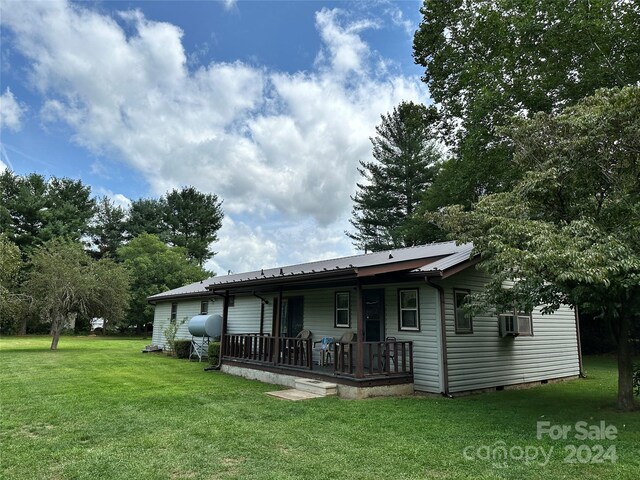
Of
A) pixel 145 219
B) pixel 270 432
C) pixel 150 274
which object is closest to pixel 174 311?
pixel 150 274

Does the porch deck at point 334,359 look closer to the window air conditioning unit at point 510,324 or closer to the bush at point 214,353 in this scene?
the bush at point 214,353

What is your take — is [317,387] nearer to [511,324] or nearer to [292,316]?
[292,316]

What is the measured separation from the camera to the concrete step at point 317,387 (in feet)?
26.6

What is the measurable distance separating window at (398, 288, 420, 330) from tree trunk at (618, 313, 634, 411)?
11.3ft

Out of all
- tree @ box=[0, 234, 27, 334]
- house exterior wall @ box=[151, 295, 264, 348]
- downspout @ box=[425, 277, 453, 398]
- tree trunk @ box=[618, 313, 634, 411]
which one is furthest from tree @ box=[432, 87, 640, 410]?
tree @ box=[0, 234, 27, 334]

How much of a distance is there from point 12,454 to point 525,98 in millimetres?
15124

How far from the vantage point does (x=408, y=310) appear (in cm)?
898

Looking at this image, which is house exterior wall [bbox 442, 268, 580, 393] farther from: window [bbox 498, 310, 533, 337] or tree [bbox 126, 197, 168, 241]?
tree [bbox 126, 197, 168, 241]

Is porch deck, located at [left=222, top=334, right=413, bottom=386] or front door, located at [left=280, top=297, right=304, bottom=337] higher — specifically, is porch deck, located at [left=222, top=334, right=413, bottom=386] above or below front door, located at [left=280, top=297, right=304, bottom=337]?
below

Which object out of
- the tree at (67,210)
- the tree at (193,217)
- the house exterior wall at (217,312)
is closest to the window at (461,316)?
the house exterior wall at (217,312)

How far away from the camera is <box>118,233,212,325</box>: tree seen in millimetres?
29484

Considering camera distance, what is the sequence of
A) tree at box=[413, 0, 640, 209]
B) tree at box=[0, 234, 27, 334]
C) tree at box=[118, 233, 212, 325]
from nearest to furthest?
1. tree at box=[413, 0, 640, 209]
2. tree at box=[0, 234, 27, 334]
3. tree at box=[118, 233, 212, 325]

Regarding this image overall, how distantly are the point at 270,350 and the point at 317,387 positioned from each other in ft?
8.44

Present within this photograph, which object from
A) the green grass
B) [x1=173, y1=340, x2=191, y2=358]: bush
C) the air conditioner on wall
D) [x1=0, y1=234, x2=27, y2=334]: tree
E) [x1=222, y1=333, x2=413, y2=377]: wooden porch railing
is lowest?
the green grass
